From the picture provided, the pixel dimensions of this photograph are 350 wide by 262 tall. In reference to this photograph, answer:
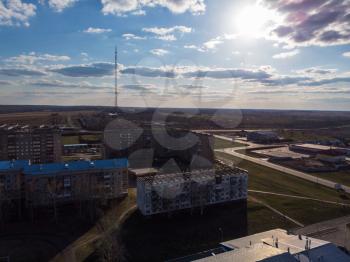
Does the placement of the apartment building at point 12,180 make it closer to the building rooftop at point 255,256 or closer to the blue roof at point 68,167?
the blue roof at point 68,167

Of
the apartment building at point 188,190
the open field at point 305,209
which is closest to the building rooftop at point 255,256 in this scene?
the apartment building at point 188,190

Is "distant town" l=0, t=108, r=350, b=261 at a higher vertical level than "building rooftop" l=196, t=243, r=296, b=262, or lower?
lower

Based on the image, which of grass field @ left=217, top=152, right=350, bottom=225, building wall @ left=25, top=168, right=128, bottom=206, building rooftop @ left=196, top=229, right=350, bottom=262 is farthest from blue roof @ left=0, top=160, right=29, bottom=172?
grass field @ left=217, top=152, right=350, bottom=225

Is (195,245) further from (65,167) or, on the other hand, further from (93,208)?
(65,167)

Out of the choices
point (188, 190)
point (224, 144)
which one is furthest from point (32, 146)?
point (224, 144)

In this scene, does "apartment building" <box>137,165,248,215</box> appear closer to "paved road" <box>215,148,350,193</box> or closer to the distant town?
the distant town

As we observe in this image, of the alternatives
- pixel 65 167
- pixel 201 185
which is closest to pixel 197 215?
pixel 201 185

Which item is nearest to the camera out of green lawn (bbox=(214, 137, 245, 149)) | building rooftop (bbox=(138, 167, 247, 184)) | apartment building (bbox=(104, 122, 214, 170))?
building rooftop (bbox=(138, 167, 247, 184))

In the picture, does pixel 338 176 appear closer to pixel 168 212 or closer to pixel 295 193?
pixel 295 193
